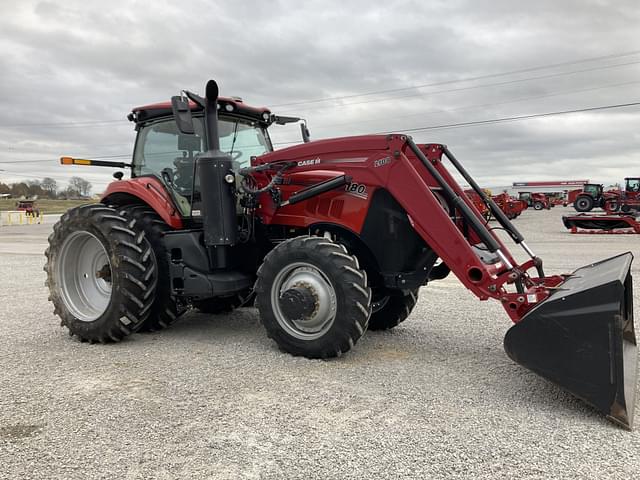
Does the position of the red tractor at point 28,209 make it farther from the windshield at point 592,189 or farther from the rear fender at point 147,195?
the windshield at point 592,189

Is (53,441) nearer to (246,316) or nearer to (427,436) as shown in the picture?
(427,436)

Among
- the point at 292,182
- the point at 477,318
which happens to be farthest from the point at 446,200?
the point at 477,318

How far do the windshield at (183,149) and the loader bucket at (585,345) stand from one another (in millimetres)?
3436

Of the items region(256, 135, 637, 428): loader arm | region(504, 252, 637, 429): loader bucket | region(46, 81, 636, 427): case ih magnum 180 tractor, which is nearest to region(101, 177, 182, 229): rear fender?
region(46, 81, 636, 427): case ih magnum 180 tractor

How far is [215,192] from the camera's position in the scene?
16.6ft

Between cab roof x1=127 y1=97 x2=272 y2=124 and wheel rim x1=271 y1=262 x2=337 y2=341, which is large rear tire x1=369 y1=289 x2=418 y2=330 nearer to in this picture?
wheel rim x1=271 y1=262 x2=337 y2=341

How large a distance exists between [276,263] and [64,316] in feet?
8.18

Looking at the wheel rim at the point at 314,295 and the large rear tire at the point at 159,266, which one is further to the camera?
the large rear tire at the point at 159,266

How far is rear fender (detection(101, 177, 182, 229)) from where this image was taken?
5.45 m

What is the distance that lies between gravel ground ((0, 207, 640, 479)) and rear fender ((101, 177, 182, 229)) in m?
1.28

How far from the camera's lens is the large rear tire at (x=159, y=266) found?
17.7 feet

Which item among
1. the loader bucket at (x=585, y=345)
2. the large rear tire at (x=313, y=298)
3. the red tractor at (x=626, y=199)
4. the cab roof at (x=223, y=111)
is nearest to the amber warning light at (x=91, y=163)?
the cab roof at (x=223, y=111)

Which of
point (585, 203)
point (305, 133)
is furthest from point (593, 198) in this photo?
point (305, 133)

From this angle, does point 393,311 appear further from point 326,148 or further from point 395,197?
point 326,148
